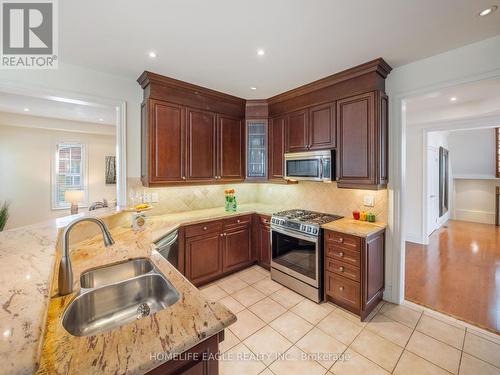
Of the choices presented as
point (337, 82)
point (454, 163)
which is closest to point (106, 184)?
point (337, 82)

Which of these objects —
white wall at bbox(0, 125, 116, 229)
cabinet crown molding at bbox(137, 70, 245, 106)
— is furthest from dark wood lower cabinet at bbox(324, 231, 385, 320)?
white wall at bbox(0, 125, 116, 229)

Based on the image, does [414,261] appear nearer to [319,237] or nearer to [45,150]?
[319,237]

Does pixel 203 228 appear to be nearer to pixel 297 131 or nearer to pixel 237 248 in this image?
pixel 237 248

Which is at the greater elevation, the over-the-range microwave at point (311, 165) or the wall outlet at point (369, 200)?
the over-the-range microwave at point (311, 165)

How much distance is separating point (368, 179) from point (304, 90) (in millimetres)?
1472

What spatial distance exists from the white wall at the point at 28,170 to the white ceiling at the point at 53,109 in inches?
24.1

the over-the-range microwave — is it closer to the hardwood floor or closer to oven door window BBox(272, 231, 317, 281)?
oven door window BBox(272, 231, 317, 281)

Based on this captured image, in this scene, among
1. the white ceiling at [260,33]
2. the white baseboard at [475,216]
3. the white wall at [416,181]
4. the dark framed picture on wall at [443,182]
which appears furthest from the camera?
the white baseboard at [475,216]

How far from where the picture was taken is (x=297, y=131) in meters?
3.25

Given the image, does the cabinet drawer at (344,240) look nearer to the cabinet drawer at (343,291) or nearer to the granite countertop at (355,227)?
the granite countertop at (355,227)

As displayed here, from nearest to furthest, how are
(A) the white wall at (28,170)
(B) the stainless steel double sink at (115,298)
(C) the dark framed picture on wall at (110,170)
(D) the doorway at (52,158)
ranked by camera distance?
(B) the stainless steel double sink at (115,298) < (D) the doorway at (52,158) < (A) the white wall at (28,170) < (C) the dark framed picture on wall at (110,170)

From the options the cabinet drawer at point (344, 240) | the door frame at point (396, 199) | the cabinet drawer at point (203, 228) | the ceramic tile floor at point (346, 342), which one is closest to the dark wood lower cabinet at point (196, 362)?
the ceramic tile floor at point (346, 342)

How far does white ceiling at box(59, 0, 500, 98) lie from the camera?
64.5 inches

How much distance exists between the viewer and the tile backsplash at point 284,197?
2924 mm
